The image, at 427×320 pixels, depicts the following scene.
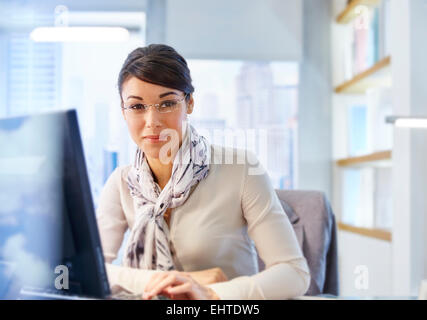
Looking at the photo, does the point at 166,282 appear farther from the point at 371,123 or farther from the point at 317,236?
the point at 371,123

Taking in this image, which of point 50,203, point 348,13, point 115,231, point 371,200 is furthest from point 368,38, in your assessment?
point 50,203

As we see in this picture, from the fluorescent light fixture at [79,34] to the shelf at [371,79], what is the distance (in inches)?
15.7

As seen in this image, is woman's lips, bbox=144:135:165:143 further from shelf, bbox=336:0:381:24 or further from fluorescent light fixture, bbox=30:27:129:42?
shelf, bbox=336:0:381:24

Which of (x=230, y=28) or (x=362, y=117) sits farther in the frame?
(x=362, y=117)

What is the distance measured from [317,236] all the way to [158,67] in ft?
1.47

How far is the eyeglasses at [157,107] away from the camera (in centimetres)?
72

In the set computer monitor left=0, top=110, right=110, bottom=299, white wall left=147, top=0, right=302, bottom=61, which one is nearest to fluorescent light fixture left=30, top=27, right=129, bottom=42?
white wall left=147, top=0, right=302, bottom=61

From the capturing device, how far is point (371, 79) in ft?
3.50

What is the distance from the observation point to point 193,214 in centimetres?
76

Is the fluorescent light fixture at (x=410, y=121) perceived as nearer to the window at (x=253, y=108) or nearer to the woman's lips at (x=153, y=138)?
the window at (x=253, y=108)

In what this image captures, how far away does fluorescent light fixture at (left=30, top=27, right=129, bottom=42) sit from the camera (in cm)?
77

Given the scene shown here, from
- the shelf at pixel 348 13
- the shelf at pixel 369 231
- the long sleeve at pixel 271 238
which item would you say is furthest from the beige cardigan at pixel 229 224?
the shelf at pixel 348 13
